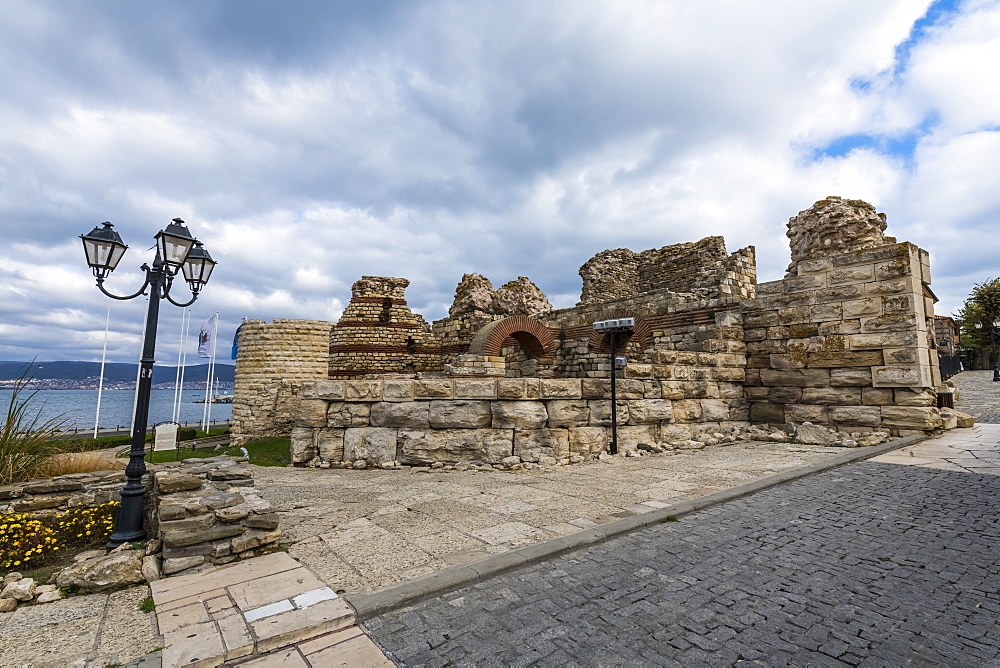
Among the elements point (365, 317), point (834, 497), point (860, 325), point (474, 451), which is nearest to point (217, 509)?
point (474, 451)

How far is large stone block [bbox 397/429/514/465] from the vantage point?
6746 mm

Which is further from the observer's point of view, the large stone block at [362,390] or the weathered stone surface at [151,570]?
the large stone block at [362,390]

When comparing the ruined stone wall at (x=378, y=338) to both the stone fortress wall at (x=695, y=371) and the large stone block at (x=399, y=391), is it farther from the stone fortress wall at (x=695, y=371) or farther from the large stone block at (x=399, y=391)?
the large stone block at (x=399, y=391)

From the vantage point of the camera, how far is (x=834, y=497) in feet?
15.1

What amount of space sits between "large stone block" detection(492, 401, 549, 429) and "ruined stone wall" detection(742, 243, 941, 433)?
5.82 metres

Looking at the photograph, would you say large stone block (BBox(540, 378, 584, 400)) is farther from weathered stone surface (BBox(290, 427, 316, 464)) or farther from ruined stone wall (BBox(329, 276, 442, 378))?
ruined stone wall (BBox(329, 276, 442, 378))

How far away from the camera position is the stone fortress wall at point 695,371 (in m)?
6.88

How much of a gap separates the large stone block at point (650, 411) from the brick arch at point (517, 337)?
3.37 metres

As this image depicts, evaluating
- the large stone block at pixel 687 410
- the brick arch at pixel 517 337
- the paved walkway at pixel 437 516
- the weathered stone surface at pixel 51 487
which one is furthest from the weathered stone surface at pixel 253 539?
the large stone block at pixel 687 410

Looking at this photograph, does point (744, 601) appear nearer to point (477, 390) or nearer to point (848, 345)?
point (477, 390)

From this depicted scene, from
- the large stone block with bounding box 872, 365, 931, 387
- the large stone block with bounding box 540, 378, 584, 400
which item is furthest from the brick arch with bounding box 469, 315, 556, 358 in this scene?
the large stone block with bounding box 872, 365, 931, 387

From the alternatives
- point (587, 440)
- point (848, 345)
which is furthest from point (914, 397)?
point (587, 440)

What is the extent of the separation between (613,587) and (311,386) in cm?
545

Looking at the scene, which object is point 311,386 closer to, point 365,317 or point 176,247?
point 176,247
